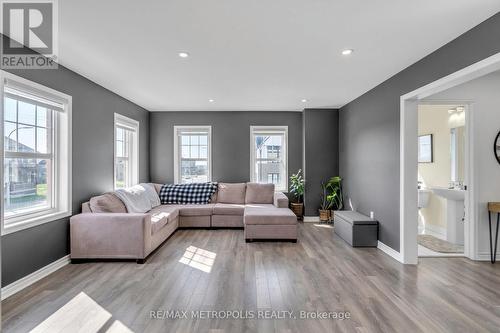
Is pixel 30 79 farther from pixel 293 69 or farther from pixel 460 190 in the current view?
pixel 460 190

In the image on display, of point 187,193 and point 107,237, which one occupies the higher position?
point 187,193

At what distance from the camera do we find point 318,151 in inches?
221

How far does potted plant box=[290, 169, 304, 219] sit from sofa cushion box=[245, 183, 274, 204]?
59 cm

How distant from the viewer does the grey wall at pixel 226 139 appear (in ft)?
19.6

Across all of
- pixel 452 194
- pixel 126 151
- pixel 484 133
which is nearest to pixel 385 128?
pixel 484 133

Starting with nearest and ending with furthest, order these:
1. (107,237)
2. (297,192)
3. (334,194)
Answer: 1. (107,237)
2. (334,194)
3. (297,192)

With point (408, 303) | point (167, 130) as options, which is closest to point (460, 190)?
point (408, 303)

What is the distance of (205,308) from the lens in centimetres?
223

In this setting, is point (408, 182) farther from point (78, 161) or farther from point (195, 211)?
point (78, 161)

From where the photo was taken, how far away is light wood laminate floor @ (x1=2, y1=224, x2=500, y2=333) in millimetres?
2016

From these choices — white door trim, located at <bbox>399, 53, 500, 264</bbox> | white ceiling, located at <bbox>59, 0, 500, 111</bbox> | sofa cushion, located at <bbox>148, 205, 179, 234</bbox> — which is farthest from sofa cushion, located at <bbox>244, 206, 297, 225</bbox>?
white ceiling, located at <bbox>59, 0, 500, 111</bbox>

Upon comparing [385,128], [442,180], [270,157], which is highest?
[385,128]

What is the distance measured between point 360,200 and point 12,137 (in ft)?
16.6

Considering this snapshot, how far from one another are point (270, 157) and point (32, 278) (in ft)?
15.2
